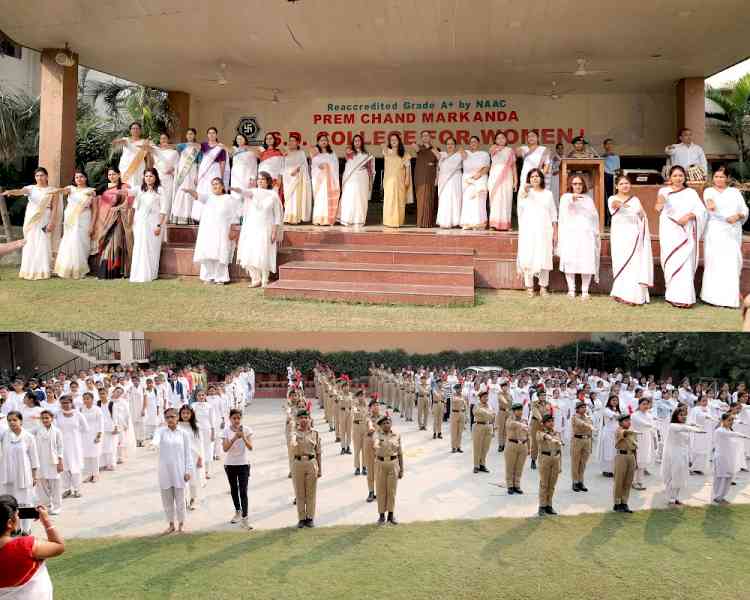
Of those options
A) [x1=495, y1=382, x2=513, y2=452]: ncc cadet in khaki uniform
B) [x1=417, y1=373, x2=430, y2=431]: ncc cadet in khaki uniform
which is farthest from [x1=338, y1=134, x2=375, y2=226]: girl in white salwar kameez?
[x1=495, y1=382, x2=513, y2=452]: ncc cadet in khaki uniform

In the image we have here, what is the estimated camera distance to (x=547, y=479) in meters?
5.57

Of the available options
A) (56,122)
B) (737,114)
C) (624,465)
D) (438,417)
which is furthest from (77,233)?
(737,114)

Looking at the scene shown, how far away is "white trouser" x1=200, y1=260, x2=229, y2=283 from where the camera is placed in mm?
7047

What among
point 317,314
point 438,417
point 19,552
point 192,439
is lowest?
point 438,417

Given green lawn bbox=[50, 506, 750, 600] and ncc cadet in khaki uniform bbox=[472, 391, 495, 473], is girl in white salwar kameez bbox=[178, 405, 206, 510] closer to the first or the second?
green lawn bbox=[50, 506, 750, 600]

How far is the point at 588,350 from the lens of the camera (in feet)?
30.6

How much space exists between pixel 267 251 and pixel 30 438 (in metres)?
2.65

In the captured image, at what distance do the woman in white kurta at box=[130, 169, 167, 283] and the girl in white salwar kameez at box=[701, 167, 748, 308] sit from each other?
515 centimetres

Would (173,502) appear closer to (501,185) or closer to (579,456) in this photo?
(579,456)

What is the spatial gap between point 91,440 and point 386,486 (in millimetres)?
2946

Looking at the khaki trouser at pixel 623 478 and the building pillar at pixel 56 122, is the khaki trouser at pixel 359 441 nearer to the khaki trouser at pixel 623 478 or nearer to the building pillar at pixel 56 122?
the khaki trouser at pixel 623 478

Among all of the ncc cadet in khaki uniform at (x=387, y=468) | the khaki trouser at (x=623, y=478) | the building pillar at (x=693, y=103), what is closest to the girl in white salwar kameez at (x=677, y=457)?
the khaki trouser at (x=623, y=478)

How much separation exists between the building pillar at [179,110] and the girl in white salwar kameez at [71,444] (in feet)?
19.7

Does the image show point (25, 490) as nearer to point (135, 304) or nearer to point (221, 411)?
point (135, 304)
